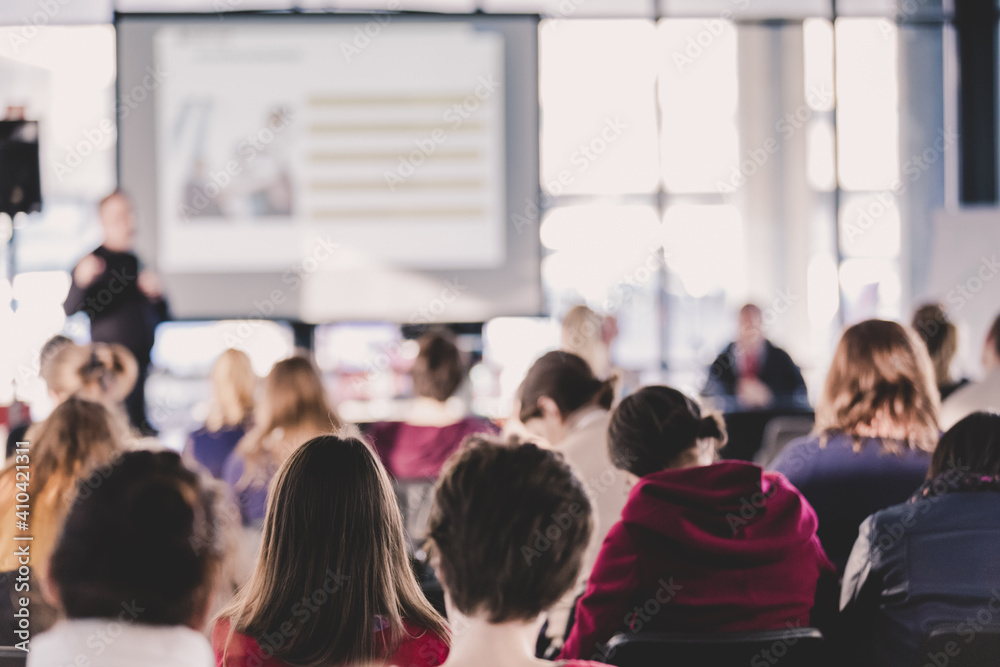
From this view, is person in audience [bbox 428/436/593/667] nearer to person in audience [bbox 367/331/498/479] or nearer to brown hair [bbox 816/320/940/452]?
brown hair [bbox 816/320/940/452]

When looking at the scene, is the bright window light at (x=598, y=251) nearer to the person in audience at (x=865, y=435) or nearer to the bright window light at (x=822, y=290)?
the bright window light at (x=822, y=290)

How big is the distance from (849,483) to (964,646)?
0.87 metres

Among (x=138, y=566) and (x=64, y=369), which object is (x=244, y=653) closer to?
(x=138, y=566)

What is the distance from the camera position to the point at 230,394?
3379 millimetres

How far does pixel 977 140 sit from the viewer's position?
7.56m

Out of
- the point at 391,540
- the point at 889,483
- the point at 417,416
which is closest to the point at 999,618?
the point at 889,483

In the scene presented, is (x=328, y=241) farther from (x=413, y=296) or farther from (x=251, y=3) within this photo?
(x=251, y=3)

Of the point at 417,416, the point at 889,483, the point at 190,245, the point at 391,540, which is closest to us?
the point at 391,540

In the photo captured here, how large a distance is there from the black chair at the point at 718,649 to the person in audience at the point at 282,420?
1576mm

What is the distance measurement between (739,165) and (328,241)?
4.61 metres

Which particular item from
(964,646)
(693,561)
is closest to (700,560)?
(693,561)

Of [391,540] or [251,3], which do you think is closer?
[391,540]

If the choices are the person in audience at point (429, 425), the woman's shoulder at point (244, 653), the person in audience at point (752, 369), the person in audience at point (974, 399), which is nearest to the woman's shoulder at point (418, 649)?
the woman's shoulder at point (244, 653)

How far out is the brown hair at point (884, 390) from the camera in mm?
2438
